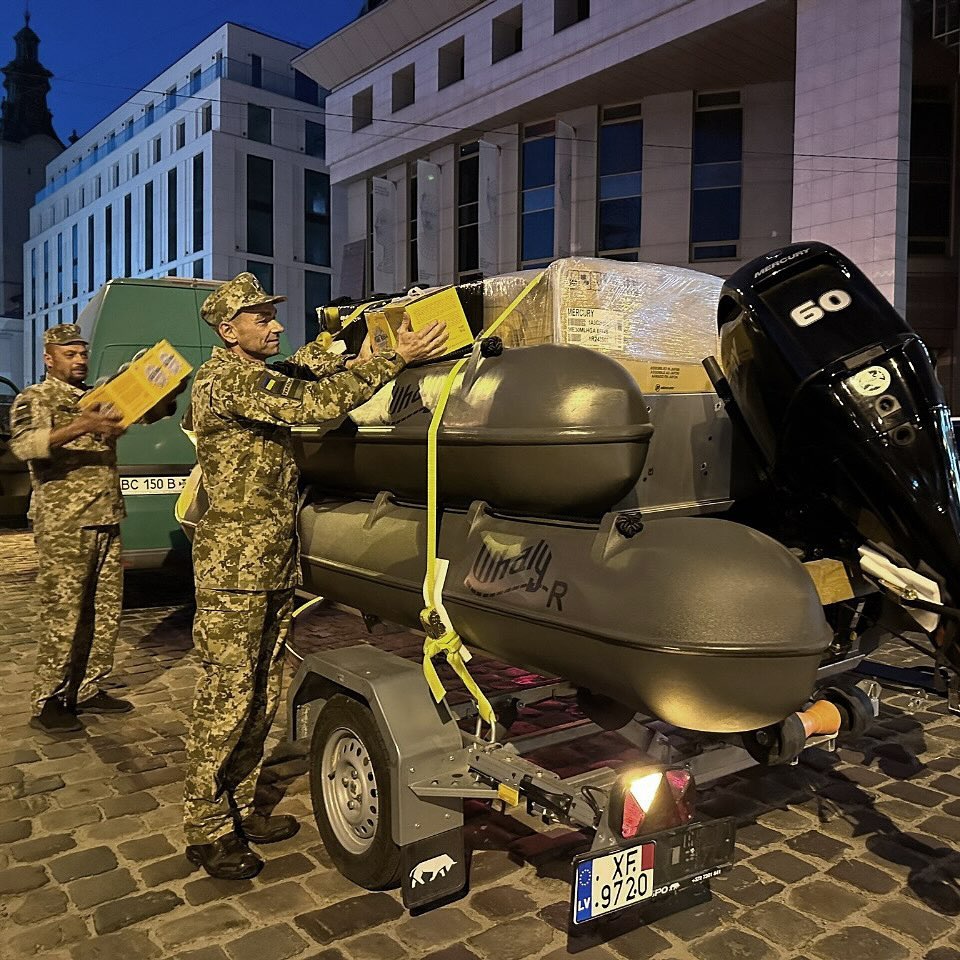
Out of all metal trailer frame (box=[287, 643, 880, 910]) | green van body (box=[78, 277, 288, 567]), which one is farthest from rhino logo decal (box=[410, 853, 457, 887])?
green van body (box=[78, 277, 288, 567])

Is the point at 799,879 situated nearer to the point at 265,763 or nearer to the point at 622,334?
the point at 622,334

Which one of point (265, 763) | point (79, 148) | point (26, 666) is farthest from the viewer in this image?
point (79, 148)

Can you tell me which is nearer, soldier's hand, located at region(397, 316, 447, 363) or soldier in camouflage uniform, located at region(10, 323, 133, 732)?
soldier's hand, located at region(397, 316, 447, 363)

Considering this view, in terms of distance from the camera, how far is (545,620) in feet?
10.4

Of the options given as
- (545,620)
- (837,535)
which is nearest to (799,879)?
(837,535)

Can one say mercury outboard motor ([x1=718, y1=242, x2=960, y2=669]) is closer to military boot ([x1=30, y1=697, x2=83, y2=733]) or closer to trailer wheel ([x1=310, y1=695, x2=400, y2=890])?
trailer wheel ([x1=310, y1=695, x2=400, y2=890])

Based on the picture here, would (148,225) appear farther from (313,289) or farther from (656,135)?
(656,135)

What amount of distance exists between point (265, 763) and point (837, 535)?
10.5ft

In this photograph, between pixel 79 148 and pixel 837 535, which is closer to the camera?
pixel 837 535

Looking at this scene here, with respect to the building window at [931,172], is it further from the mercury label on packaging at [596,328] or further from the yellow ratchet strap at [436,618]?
the yellow ratchet strap at [436,618]

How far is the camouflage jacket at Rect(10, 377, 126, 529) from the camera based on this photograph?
550 centimetres

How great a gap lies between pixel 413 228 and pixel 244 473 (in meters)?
28.4

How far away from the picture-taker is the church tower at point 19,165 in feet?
262

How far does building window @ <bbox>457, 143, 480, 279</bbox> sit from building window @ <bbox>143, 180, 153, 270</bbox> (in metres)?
29.1
